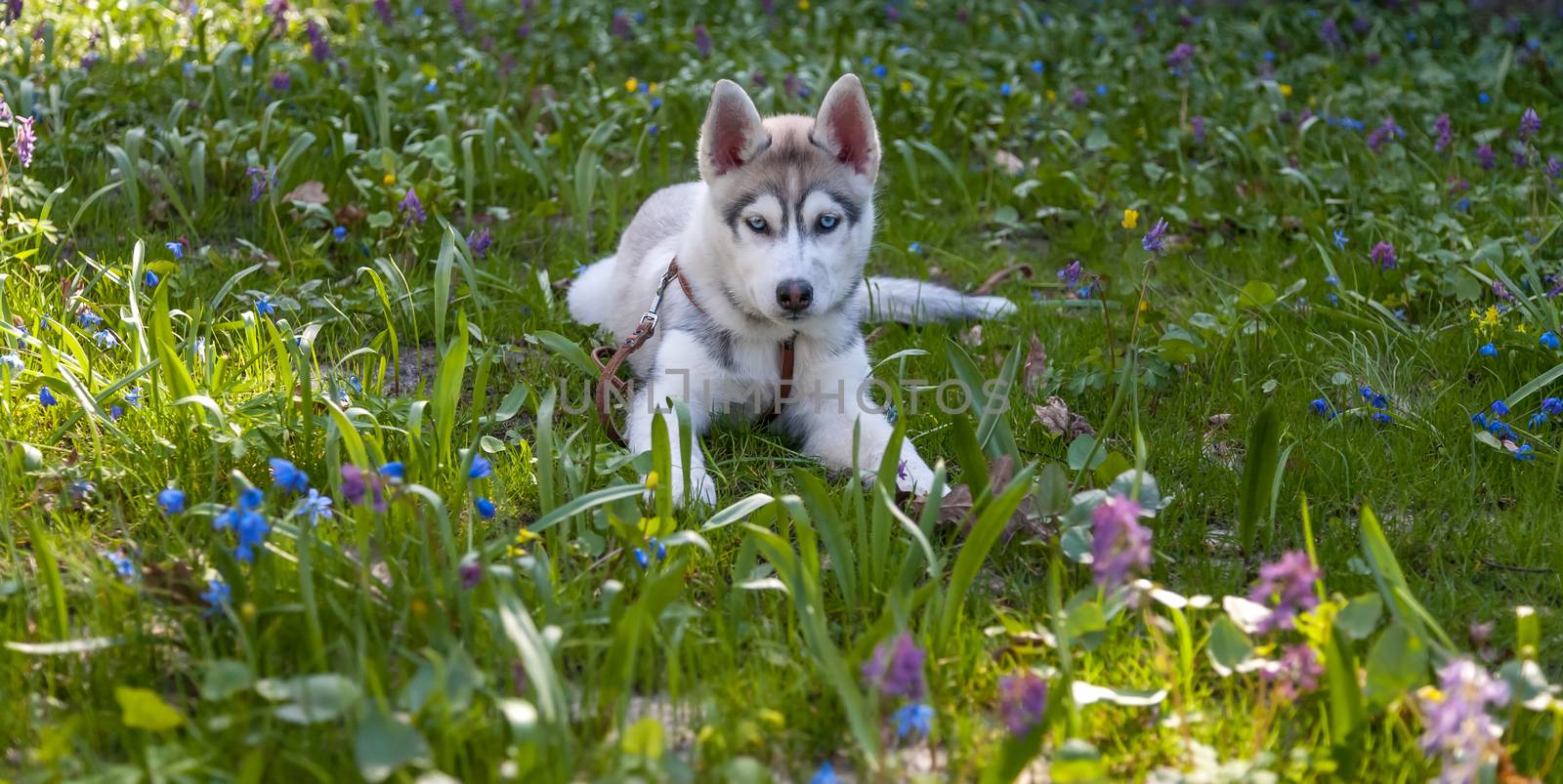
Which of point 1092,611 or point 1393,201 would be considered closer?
point 1092,611

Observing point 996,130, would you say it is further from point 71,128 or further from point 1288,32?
point 71,128

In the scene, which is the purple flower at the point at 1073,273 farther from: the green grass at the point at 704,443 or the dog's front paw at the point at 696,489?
the dog's front paw at the point at 696,489

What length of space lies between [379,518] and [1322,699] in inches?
69.6

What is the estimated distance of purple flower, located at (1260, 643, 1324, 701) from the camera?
2.20m

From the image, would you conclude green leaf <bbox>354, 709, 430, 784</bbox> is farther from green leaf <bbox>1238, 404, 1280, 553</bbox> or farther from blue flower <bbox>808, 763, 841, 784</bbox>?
green leaf <bbox>1238, 404, 1280, 553</bbox>

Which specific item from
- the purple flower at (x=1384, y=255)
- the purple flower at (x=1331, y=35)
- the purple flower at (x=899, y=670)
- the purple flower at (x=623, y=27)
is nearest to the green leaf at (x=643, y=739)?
the purple flower at (x=899, y=670)

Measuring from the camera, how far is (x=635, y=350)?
12.5 feet

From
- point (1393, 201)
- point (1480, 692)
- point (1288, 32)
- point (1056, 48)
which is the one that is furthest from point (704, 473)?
point (1288, 32)

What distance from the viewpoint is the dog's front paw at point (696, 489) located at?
9.95 ft

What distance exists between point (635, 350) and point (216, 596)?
1.74 meters

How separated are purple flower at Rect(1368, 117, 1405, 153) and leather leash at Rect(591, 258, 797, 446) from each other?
3.75 meters

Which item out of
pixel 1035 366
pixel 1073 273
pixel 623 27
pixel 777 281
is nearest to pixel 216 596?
pixel 777 281

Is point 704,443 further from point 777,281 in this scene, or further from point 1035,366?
point 1035,366

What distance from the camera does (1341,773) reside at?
83.0 inches
